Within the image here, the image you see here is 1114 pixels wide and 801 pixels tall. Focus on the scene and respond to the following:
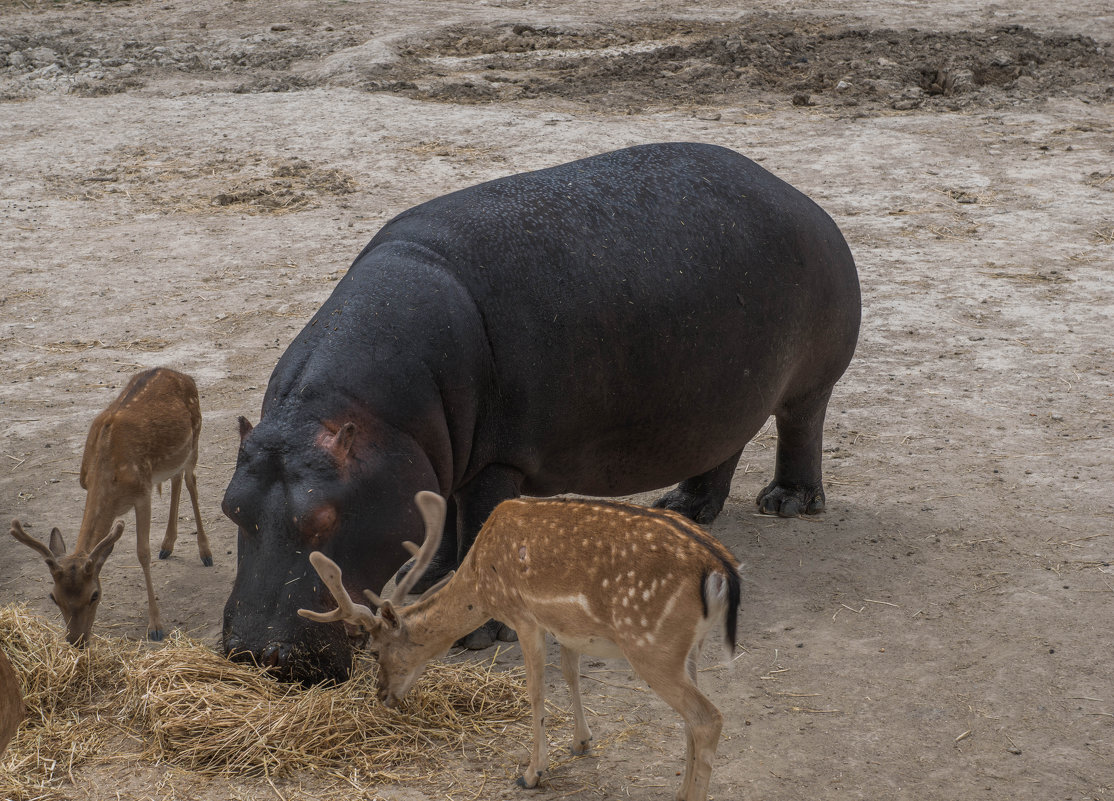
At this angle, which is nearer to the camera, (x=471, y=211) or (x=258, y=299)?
(x=471, y=211)

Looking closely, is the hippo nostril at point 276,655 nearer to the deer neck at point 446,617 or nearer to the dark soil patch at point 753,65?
the deer neck at point 446,617

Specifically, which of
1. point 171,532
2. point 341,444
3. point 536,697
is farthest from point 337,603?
point 171,532

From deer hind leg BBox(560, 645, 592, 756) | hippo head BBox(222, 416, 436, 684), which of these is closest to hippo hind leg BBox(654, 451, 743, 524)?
deer hind leg BBox(560, 645, 592, 756)

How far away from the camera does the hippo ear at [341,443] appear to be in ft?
13.7

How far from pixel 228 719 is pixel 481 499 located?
1324 millimetres

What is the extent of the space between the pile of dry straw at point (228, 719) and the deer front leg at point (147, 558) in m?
0.47

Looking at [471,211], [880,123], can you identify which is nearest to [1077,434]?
[471,211]

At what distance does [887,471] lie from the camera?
658 centimetres

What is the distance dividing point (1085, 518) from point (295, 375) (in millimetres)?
4013

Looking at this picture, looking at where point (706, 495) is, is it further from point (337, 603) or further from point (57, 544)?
point (57, 544)

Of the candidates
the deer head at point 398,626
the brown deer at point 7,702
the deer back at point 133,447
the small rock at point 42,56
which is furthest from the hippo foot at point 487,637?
the small rock at point 42,56

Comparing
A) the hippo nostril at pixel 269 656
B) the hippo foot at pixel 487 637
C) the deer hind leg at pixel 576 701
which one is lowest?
the hippo foot at pixel 487 637

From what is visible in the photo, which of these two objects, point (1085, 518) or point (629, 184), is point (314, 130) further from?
point (1085, 518)

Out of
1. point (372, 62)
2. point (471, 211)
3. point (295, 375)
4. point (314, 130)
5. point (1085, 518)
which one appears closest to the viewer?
point (295, 375)
